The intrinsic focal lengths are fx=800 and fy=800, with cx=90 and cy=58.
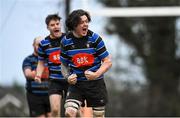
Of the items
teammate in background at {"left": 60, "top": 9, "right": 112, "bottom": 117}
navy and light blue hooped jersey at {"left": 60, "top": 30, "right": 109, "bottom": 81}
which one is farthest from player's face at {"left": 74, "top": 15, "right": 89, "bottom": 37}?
navy and light blue hooped jersey at {"left": 60, "top": 30, "right": 109, "bottom": 81}

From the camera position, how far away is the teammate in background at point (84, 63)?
1166 cm

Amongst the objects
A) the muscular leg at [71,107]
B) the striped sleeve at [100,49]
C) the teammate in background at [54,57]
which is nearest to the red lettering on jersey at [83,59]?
the striped sleeve at [100,49]

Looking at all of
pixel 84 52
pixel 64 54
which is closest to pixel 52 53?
pixel 64 54

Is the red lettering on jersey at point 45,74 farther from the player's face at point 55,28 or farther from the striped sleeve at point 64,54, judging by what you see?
the striped sleeve at point 64,54

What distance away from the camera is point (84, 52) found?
11.8m

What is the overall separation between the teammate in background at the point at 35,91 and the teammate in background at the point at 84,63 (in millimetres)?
3192

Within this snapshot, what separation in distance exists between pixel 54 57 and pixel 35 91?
2.02 metres

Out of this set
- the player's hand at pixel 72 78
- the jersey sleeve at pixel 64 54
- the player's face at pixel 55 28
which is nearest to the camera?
Result: the player's hand at pixel 72 78

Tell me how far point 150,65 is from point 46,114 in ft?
65.2

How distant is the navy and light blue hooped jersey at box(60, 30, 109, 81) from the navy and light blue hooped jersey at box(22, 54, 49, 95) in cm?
326

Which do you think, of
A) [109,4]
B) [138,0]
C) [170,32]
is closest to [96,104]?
[138,0]

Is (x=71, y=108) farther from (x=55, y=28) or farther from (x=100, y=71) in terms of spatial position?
(x=55, y=28)

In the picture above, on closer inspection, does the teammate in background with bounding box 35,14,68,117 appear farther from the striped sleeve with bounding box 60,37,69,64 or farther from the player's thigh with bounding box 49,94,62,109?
the striped sleeve with bounding box 60,37,69,64

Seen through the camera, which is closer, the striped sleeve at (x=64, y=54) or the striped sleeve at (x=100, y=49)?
the striped sleeve at (x=100, y=49)
